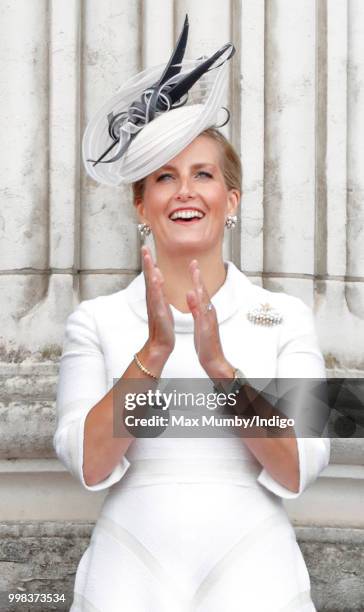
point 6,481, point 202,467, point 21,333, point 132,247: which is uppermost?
point 132,247

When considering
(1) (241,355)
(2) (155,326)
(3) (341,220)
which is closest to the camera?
(2) (155,326)

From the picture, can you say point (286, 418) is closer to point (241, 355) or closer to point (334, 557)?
point (241, 355)

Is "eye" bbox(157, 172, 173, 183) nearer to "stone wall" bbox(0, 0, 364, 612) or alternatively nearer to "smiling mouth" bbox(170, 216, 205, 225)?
"smiling mouth" bbox(170, 216, 205, 225)

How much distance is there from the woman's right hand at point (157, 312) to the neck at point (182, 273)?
0.50ft

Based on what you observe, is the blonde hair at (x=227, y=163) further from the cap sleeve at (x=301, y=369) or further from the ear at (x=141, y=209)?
the cap sleeve at (x=301, y=369)

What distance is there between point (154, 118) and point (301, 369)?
44 centimetres

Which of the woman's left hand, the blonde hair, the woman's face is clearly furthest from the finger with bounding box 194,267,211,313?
the blonde hair

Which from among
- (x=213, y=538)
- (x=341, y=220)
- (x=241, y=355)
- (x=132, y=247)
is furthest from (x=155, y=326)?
(x=341, y=220)

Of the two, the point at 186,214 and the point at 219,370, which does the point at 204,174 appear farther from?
the point at 219,370

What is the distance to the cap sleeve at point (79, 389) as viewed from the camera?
1.29 m

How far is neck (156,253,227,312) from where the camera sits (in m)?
1.39

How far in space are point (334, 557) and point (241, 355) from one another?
783 mm

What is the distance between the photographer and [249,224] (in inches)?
81.5

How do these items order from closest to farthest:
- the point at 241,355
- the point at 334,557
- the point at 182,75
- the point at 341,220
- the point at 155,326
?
the point at 155,326, the point at 241,355, the point at 182,75, the point at 334,557, the point at 341,220
